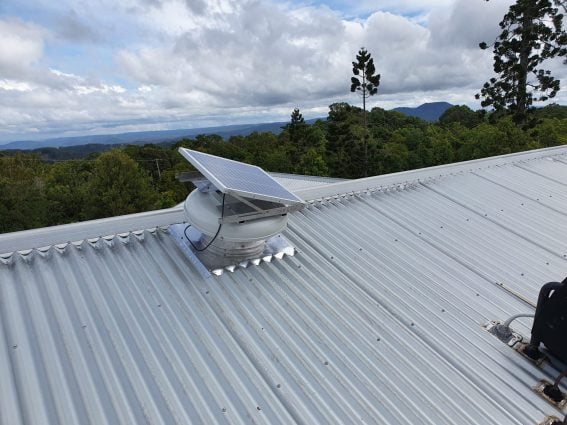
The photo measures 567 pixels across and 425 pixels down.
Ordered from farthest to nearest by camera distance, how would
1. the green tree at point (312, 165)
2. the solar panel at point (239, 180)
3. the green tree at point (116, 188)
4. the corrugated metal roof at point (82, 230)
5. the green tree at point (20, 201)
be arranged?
the green tree at point (312, 165)
the green tree at point (116, 188)
the green tree at point (20, 201)
the corrugated metal roof at point (82, 230)
the solar panel at point (239, 180)

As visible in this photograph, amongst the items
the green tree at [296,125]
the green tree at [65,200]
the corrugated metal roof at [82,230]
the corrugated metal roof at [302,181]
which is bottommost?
the green tree at [65,200]

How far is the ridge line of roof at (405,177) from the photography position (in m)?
5.97

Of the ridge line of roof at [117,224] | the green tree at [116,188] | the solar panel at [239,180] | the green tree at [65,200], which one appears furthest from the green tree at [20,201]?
the solar panel at [239,180]

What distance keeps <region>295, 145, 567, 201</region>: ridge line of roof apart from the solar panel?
1403 millimetres

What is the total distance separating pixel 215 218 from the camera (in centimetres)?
356

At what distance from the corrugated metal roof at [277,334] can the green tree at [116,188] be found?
30683 mm

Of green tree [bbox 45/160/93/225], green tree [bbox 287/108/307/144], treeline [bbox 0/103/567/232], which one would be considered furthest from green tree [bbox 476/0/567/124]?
green tree [bbox 45/160/93/225]

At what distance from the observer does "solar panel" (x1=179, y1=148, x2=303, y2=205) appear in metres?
3.46

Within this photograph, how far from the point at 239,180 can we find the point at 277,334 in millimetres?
1721

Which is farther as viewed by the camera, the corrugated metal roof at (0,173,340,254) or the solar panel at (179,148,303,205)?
the corrugated metal roof at (0,173,340,254)

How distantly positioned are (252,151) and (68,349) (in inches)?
2430

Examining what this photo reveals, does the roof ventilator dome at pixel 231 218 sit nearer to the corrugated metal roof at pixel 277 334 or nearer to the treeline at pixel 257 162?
the corrugated metal roof at pixel 277 334

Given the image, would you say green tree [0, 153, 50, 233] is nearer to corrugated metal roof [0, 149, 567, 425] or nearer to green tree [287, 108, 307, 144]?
green tree [287, 108, 307, 144]

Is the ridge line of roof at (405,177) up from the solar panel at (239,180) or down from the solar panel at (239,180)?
down
